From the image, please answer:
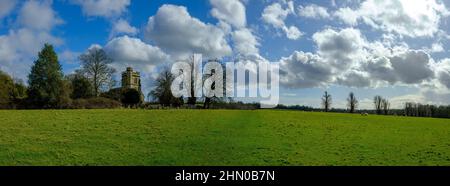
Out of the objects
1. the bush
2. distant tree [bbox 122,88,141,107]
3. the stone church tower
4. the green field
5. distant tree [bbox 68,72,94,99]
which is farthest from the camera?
the stone church tower

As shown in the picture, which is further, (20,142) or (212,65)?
(212,65)

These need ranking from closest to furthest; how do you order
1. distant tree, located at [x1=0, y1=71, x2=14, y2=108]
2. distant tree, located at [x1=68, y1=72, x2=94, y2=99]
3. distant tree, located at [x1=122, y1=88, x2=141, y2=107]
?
distant tree, located at [x1=0, y1=71, x2=14, y2=108], distant tree, located at [x1=68, y1=72, x2=94, y2=99], distant tree, located at [x1=122, y1=88, x2=141, y2=107]

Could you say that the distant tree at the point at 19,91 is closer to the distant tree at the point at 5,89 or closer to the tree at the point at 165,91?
the distant tree at the point at 5,89

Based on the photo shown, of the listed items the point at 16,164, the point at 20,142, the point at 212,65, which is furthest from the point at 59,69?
the point at 16,164

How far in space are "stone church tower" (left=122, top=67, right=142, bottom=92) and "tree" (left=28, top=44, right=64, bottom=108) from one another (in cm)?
2911

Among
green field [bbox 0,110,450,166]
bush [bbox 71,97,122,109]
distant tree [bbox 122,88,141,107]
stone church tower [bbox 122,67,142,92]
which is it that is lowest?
green field [bbox 0,110,450,166]

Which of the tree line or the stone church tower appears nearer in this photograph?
the tree line

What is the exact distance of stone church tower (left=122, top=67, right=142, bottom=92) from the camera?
97.1m

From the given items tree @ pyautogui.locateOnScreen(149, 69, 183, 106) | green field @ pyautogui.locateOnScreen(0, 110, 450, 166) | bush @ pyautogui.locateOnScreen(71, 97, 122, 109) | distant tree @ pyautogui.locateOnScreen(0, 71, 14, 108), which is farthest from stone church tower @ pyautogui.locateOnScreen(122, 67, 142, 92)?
green field @ pyautogui.locateOnScreen(0, 110, 450, 166)

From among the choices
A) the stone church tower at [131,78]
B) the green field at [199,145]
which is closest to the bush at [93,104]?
the stone church tower at [131,78]

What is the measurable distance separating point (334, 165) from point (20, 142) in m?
17.7

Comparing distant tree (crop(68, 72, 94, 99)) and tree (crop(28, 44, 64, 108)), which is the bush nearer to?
tree (crop(28, 44, 64, 108))
